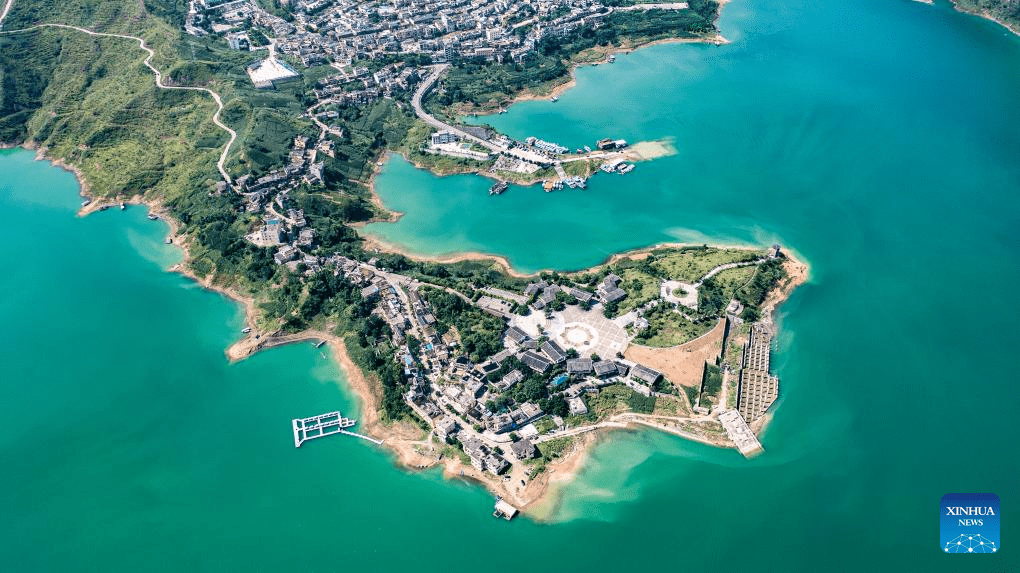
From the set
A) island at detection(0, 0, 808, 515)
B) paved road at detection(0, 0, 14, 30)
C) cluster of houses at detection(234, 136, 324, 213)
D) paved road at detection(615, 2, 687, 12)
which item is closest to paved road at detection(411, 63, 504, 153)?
island at detection(0, 0, 808, 515)

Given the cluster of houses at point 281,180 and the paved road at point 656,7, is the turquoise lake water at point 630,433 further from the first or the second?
the paved road at point 656,7

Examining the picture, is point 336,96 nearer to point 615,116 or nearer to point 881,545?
point 615,116

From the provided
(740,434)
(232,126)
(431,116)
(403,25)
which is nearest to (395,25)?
(403,25)

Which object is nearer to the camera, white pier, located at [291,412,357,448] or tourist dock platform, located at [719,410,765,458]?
tourist dock platform, located at [719,410,765,458]

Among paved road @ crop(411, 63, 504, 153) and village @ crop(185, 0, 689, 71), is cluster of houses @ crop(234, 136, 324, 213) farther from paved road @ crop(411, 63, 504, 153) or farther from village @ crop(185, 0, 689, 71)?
village @ crop(185, 0, 689, 71)

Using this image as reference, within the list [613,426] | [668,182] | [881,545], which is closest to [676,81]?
[668,182]

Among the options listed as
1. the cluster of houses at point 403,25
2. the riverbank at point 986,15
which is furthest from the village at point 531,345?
the riverbank at point 986,15

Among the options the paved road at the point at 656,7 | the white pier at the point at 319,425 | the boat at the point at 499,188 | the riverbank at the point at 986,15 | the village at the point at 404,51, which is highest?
the riverbank at the point at 986,15
